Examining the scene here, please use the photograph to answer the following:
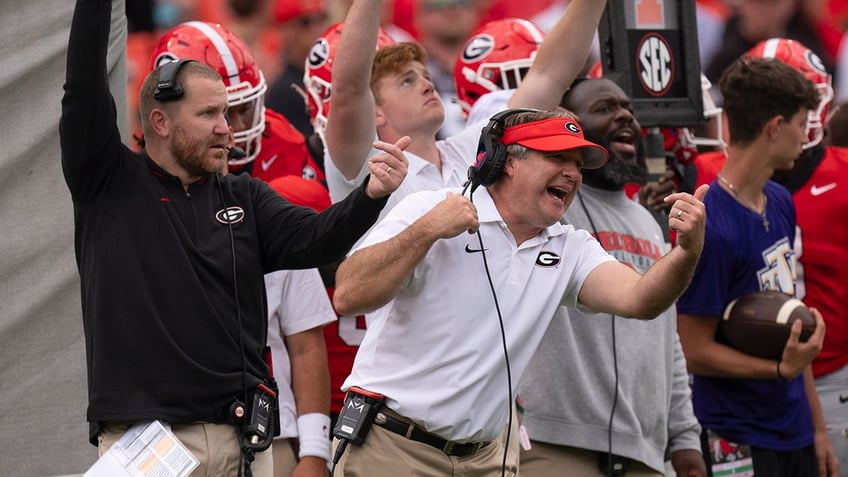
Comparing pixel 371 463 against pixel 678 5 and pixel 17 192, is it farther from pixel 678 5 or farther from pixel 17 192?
pixel 678 5

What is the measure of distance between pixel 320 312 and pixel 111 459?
1.33 meters

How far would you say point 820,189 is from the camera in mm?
6777

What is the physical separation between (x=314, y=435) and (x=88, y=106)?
1.58 meters

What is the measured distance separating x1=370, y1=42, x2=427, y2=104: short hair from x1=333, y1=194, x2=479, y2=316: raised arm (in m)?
1.53

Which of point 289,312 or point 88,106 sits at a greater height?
point 88,106

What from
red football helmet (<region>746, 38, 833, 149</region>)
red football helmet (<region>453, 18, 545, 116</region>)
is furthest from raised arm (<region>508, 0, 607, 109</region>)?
red football helmet (<region>746, 38, 833, 149</region>)

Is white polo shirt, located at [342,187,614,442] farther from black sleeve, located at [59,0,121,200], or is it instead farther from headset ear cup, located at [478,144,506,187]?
black sleeve, located at [59,0,121,200]

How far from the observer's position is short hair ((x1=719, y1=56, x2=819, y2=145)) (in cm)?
601

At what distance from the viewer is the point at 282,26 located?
920cm

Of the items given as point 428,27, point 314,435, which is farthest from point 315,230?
point 428,27

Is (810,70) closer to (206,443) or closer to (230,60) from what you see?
(230,60)

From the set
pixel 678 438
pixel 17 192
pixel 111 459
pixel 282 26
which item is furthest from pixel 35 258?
pixel 282 26

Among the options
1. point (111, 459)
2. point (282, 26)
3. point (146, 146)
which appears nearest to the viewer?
point (111, 459)

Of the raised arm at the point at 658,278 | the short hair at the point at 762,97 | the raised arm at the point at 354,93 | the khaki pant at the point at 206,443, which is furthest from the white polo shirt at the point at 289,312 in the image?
the short hair at the point at 762,97
